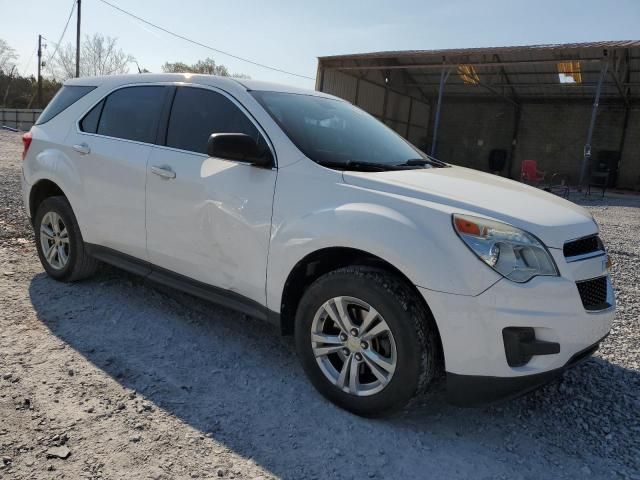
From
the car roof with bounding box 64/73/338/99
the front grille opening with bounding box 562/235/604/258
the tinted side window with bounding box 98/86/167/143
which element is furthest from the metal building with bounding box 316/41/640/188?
the front grille opening with bounding box 562/235/604/258

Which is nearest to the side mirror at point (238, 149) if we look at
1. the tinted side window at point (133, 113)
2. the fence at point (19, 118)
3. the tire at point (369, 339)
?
the tire at point (369, 339)

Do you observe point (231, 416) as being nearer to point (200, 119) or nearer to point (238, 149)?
point (238, 149)

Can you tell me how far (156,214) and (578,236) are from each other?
2567 mm

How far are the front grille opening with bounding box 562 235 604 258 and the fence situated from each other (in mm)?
36681

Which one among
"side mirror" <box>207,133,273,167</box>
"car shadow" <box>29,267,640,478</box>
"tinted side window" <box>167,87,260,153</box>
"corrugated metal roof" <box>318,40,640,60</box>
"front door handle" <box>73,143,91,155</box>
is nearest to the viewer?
"car shadow" <box>29,267,640,478</box>

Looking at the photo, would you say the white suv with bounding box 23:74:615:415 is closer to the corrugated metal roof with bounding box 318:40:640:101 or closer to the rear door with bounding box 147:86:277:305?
the rear door with bounding box 147:86:277:305

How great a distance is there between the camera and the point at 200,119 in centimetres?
345

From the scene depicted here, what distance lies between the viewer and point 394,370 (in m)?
2.49

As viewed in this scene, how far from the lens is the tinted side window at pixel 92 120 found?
406 centimetres

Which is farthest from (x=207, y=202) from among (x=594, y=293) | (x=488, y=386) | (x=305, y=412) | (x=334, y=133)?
(x=594, y=293)

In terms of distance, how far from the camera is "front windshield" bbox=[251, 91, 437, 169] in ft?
10.0

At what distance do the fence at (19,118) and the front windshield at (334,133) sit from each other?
35.0 metres

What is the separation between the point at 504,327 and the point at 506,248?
0.36 m

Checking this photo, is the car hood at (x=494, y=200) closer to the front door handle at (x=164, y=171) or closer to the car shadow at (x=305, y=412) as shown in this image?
the car shadow at (x=305, y=412)
